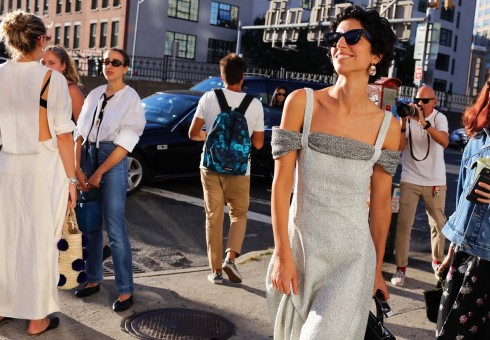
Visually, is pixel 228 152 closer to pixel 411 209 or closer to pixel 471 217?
pixel 411 209

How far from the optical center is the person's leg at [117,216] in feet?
15.7

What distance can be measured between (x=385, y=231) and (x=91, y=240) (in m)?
2.82

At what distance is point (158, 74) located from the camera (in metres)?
33.1

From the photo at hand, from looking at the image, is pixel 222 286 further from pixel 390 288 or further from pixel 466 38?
pixel 466 38

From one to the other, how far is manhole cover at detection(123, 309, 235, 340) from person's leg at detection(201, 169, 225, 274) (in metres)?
0.89

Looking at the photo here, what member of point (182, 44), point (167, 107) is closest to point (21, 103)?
point (167, 107)

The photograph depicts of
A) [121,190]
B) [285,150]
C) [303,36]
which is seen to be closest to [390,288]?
[121,190]

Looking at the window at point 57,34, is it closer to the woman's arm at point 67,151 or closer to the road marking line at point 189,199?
the road marking line at point 189,199

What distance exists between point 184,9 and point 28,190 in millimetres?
46454

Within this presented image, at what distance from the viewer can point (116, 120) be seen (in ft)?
15.8

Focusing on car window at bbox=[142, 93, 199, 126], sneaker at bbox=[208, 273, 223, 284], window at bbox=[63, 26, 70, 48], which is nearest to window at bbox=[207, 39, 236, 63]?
window at bbox=[63, 26, 70, 48]

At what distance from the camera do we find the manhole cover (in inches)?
174

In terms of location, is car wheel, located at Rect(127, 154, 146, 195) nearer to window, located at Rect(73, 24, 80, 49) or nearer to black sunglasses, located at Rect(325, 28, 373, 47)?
black sunglasses, located at Rect(325, 28, 373, 47)

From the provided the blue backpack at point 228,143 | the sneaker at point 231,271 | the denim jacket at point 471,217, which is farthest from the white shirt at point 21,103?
the denim jacket at point 471,217
